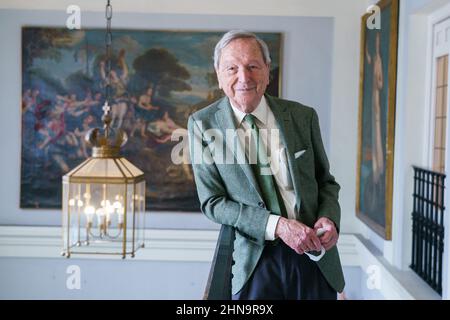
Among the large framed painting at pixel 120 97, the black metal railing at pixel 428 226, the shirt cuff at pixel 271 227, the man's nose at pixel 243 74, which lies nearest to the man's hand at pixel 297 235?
the shirt cuff at pixel 271 227

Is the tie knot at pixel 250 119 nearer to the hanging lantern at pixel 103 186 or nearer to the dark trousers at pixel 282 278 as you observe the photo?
the dark trousers at pixel 282 278

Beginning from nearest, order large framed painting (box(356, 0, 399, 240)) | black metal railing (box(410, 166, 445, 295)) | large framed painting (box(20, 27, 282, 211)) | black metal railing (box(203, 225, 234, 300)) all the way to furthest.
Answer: black metal railing (box(203, 225, 234, 300)) → black metal railing (box(410, 166, 445, 295)) → large framed painting (box(356, 0, 399, 240)) → large framed painting (box(20, 27, 282, 211))

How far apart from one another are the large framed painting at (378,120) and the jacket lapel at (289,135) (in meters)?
2.63

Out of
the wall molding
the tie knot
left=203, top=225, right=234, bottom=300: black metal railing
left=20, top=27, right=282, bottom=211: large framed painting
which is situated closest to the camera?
left=203, top=225, right=234, bottom=300: black metal railing

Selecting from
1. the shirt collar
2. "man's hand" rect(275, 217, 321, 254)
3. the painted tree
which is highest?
the painted tree

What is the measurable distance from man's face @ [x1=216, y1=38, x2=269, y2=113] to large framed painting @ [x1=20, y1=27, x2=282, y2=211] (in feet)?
13.2

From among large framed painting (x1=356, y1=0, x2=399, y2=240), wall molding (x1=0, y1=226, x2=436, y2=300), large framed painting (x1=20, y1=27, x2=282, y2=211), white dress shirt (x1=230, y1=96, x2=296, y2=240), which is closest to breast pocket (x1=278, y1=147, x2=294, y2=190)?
white dress shirt (x1=230, y1=96, x2=296, y2=240)

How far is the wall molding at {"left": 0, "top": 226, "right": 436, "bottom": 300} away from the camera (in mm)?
5266

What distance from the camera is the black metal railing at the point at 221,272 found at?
3.62 feet

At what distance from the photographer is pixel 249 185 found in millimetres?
1460

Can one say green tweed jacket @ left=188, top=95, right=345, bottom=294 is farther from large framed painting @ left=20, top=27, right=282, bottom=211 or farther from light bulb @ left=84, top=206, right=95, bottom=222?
large framed painting @ left=20, top=27, right=282, bottom=211

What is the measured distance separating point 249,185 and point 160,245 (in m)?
4.10

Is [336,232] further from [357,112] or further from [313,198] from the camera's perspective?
[357,112]

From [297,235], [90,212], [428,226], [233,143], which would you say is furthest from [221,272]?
[428,226]
